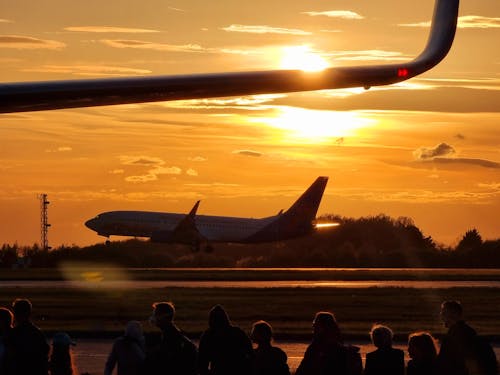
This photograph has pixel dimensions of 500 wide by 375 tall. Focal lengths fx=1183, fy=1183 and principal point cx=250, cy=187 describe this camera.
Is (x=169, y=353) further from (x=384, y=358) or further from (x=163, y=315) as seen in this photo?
(x=384, y=358)

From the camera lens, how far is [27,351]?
1170 centimetres

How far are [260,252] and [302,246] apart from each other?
4.02m

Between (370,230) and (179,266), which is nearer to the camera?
(179,266)

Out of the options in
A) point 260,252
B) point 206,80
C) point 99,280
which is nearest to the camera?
point 206,80

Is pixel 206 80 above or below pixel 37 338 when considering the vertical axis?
above

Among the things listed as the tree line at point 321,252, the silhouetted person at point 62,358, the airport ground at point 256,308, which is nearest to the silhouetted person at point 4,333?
the silhouetted person at point 62,358

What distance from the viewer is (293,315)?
36906mm

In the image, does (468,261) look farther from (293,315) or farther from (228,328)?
(228,328)

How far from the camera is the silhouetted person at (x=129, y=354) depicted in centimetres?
1217

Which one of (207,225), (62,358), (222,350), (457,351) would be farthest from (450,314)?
(207,225)

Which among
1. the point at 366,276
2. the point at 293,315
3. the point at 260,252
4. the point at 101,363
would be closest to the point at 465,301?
the point at 293,315

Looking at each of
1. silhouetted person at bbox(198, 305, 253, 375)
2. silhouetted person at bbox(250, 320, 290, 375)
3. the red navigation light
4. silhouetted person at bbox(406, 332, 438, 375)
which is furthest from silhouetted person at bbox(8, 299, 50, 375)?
the red navigation light

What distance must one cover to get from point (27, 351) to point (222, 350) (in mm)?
1928

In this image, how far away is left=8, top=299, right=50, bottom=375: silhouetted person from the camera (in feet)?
38.2
